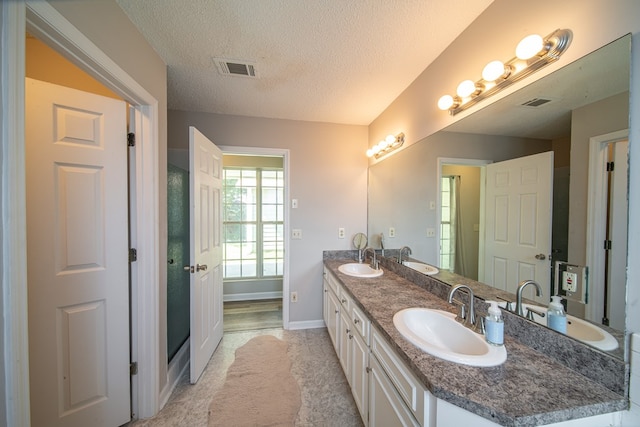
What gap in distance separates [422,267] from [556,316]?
91 centimetres

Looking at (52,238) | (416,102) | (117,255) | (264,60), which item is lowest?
(117,255)

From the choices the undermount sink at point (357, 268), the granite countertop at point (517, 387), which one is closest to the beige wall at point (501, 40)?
the granite countertop at point (517, 387)

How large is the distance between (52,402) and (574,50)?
2.82m

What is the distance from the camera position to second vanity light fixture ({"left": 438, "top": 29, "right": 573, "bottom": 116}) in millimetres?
877

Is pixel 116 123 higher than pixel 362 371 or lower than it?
higher

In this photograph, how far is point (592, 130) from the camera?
2.73 feet

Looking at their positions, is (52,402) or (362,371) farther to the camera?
(362,371)

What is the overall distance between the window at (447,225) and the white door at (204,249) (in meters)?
1.84

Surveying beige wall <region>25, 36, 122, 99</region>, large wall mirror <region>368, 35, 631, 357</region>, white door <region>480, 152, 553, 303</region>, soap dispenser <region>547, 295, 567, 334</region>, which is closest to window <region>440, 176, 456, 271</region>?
large wall mirror <region>368, 35, 631, 357</region>

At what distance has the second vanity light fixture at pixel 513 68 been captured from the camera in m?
0.88

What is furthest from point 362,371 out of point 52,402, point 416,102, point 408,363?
point 416,102

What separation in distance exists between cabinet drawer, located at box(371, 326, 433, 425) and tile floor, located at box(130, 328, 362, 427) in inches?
29.0

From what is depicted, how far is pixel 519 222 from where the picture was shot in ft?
3.69

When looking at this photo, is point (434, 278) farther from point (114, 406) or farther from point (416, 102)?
point (114, 406)
